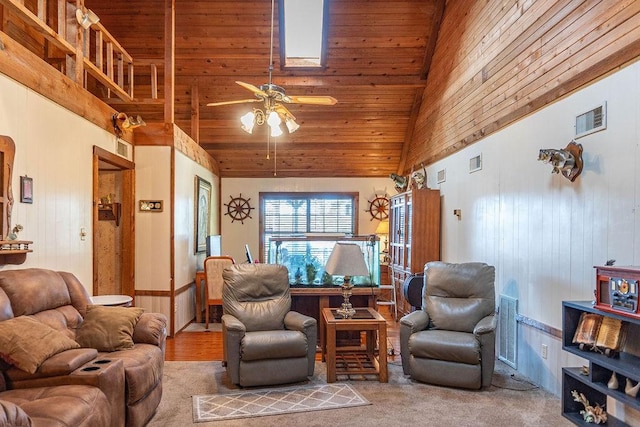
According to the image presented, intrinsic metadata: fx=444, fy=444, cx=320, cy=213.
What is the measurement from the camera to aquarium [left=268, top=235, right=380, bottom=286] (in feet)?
16.6

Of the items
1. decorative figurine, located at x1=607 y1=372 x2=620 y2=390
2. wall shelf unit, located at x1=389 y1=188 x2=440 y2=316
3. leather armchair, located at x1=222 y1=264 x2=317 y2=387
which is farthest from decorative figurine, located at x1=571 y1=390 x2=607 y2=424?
wall shelf unit, located at x1=389 y1=188 x2=440 y2=316

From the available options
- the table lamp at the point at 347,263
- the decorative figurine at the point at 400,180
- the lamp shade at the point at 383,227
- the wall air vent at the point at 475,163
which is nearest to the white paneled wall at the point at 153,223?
the table lamp at the point at 347,263

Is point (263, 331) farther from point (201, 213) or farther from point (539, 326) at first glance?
point (201, 213)

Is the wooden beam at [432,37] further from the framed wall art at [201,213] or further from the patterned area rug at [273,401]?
the patterned area rug at [273,401]

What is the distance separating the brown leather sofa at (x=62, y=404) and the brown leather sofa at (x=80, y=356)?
0.23ft

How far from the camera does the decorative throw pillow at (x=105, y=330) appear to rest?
127 inches

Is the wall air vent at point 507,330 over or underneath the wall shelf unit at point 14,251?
underneath

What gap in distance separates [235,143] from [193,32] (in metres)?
2.35

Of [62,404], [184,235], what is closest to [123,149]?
[184,235]

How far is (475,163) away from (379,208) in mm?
4113

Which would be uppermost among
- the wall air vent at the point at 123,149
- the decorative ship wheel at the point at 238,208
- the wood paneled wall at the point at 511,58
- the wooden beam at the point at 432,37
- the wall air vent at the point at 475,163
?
the wooden beam at the point at 432,37

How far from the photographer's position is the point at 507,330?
4672mm

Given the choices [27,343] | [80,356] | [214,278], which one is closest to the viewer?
[27,343]

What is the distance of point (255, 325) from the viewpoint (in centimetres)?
431
